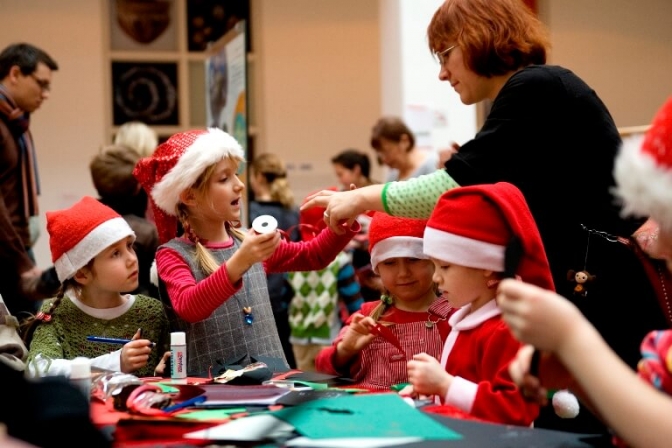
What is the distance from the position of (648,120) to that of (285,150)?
357 cm

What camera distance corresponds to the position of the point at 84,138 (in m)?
8.74

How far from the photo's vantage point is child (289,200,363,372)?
6.00 m

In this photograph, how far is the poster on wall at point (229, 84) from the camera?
4990 millimetres

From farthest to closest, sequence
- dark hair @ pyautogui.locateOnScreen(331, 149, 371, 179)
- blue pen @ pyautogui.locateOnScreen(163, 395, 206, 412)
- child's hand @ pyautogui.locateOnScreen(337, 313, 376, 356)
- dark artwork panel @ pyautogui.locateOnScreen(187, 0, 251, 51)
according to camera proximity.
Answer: dark artwork panel @ pyautogui.locateOnScreen(187, 0, 251, 51), dark hair @ pyautogui.locateOnScreen(331, 149, 371, 179), child's hand @ pyautogui.locateOnScreen(337, 313, 376, 356), blue pen @ pyautogui.locateOnScreen(163, 395, 206, 412)

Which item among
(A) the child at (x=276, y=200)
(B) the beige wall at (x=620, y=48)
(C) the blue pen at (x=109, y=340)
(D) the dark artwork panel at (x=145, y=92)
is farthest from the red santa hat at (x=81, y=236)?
(B) the beige wall at (x=620, y=48)

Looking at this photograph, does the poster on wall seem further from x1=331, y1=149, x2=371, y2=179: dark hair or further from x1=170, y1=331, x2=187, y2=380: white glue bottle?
x1=170, y1=331, x2=187, y2=380: white glue bottle

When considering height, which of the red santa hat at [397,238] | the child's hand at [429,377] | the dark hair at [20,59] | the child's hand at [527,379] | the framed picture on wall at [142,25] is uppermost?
the framed picture on wall at [142,25]

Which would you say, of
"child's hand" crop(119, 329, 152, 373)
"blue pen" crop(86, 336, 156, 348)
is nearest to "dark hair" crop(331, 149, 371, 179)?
"blue pen" crop(86, 336, 156, 348)

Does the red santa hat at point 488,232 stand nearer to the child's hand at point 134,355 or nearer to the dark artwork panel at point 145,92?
the child's hand at point 134,355

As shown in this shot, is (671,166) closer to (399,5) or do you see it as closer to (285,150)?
(399,5)

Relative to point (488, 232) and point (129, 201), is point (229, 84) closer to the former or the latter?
point (129, 201)

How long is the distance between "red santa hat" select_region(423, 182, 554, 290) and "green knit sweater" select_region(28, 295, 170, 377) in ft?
3.75

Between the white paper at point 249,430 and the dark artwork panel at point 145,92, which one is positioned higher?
the dark artwork panel at point 145,92

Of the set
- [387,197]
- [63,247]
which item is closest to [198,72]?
[63,247]
